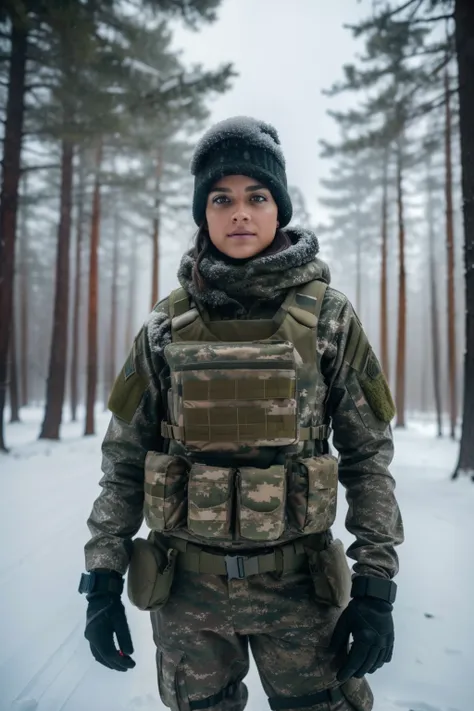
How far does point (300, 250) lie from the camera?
5.82 ft

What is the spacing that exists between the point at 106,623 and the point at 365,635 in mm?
947

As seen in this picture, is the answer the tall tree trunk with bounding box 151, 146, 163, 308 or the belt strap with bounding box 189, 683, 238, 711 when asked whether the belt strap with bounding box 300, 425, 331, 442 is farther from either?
the tall tree trunk with bounding box 151, 146, 163, 308

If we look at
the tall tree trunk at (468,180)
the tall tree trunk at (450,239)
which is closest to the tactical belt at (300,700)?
the tall tree trunk at (468,180)

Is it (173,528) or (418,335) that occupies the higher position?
(418,335)

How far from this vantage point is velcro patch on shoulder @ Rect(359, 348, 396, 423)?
173cm

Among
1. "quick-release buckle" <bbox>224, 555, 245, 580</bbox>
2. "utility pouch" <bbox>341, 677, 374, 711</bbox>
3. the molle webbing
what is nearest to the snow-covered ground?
"utility pouch" <bbox>341, 677, 374, 711</bbox>

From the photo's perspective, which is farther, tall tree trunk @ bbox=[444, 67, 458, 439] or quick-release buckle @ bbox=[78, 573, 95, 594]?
tall tree trunk @ bbox=[444, 67, 458, 439]

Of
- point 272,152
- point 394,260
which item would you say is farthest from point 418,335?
point 272,152

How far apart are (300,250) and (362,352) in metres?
0.49

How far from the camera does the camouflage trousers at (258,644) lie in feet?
5.15

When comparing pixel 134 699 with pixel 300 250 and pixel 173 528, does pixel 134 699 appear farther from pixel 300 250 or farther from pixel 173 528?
pixel 300 250

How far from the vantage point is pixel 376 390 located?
1.75 metres

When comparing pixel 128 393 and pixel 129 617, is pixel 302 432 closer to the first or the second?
pixel 128 393

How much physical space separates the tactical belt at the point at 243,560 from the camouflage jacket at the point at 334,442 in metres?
0.20
